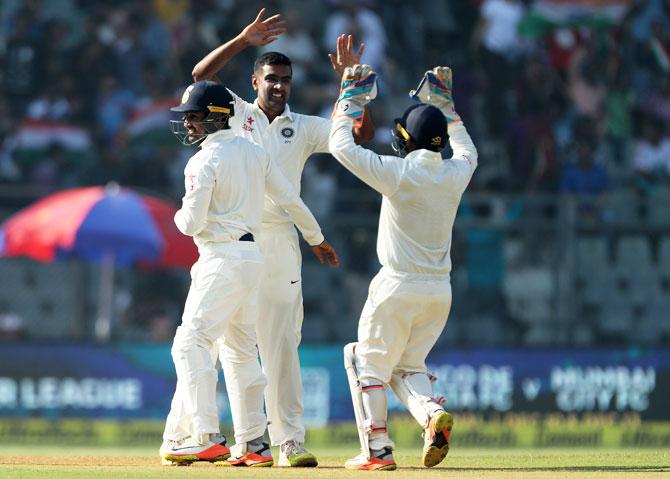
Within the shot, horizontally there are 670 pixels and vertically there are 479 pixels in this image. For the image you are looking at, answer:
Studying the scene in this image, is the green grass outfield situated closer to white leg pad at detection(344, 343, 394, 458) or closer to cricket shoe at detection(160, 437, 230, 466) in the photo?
cricket shoe at detection(160, 437, 230, 466)

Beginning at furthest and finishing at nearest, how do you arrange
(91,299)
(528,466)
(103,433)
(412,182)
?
1. (91,299)
2. (103,433)
3. (528,466)
4. (412,182)

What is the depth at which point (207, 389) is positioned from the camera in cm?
848

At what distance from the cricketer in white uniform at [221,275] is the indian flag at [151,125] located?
8.83 meters

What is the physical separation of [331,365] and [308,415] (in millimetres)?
543

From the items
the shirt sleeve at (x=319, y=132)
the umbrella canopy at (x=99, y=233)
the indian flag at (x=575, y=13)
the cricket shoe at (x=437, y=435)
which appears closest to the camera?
the cricket shoe at (x=437, y=435)

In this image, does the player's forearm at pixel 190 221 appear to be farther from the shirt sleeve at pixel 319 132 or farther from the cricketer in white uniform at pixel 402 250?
the shirt sleeve at pixel 319 132

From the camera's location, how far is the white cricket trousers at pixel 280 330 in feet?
29.6

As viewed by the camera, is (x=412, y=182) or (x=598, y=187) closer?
(x=412, y=182)

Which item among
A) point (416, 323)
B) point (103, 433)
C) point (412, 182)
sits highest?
point (412, 182)

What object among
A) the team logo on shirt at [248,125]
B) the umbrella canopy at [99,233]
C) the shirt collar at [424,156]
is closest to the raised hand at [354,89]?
the shirt collar at [424,156]

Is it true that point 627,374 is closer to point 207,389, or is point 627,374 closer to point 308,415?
point 308,415

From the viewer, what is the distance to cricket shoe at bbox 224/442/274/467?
8.70m

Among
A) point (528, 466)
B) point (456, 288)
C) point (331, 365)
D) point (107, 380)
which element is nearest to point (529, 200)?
point (456, 288)

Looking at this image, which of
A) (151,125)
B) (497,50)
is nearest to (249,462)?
(151,125)
